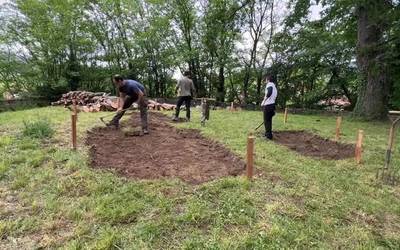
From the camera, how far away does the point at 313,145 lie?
707cm

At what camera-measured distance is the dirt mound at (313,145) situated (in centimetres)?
612

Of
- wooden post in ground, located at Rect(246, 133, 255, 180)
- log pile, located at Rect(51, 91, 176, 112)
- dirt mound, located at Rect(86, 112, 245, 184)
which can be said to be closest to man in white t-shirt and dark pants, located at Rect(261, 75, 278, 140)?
dirt mound, located at Rect(86, 112, 245, 184)

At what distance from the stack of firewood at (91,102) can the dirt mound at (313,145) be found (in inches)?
280

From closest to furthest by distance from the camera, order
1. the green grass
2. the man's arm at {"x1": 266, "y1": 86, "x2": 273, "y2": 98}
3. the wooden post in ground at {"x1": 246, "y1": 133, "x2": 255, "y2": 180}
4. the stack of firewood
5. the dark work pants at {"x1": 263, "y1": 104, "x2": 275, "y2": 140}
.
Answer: the green grass < the wooden post in ground at {"x1": 246, "y1": 133, "x2": 255, "y2": 180} < the man's arm at {"x1": 266, "y1": 86, "x2": 273, "y2": 98} < the dark work pants at {"x1": 263, "y1": 104, "x2": 275, "y2": 140} < the stack of firewood

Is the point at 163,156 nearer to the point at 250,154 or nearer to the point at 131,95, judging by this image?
the point at 250,154

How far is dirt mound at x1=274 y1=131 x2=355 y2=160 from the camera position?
6.12 meters

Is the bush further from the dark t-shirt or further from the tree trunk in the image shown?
the tree trunk

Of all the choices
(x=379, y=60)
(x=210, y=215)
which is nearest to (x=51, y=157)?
(x=210, y=215)

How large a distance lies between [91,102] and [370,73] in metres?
11.6

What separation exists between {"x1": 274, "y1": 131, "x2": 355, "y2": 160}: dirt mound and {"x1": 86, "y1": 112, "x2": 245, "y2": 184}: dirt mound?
1.87m

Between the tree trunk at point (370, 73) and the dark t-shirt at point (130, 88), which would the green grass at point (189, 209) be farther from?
the tree trunk at point (370, 73)

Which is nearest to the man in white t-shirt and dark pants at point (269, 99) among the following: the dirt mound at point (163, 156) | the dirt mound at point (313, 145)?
the dirt mound at point (313, 145)

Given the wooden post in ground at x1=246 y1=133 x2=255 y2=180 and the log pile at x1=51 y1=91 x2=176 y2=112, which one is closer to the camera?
the wooden post in ground at x1=246 y1=133 x2=255 y2=180

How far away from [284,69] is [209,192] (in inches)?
622
